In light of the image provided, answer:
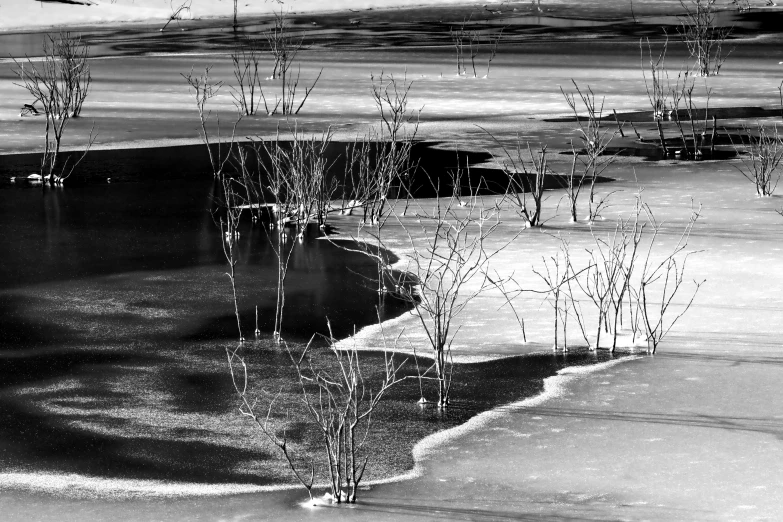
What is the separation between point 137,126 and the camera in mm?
16062

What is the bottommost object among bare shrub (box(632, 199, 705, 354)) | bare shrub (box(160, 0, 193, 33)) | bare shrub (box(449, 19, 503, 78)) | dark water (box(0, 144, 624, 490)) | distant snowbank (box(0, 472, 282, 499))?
distant snowbank (box(0, 472, 282, 499))

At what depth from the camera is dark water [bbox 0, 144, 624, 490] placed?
538 centimetres

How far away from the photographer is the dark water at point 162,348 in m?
5.38

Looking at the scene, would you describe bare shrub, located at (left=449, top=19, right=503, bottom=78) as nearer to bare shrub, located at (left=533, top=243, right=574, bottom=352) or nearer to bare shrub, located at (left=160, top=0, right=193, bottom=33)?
bare shrub, located at (left=160, top=0, right=193, bottom=33)

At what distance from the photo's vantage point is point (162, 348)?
6.99 metres

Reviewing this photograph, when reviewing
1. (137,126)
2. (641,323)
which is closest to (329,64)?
(137,126)

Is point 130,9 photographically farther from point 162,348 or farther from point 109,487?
point 109,487

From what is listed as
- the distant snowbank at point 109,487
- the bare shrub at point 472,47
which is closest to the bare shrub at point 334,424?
the distant snowbank at point 109,487

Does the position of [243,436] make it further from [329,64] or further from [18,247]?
[329,64]

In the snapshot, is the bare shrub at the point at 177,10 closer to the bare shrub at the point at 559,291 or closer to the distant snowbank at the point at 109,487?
the bare shrub at the point at 559,291

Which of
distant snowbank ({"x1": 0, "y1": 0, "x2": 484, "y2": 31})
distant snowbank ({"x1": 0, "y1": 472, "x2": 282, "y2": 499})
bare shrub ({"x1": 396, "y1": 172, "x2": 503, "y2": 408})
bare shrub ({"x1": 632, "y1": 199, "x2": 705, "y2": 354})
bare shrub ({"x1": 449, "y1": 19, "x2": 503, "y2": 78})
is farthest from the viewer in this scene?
distant snowbank ({"x1": 0, "y1": 0, "x2": 484, "y2": 31})

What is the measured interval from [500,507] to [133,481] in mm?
1559

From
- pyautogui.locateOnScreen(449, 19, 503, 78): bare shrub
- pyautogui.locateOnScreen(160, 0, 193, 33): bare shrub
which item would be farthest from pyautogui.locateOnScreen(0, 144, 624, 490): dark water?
pyautogui.locateOnScreen(160, 0, 193, 33): bare shrub

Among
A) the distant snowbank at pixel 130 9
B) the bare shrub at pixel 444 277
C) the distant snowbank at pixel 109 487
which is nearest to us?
the distant snowbank at pixel 109 487
